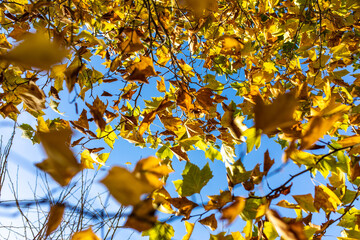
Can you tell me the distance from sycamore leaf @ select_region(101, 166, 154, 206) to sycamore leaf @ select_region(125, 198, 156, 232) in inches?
3.6

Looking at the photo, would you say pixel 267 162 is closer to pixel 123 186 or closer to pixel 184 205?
pixel 184 205

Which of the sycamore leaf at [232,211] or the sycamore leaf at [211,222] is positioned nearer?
the sycamore leaf at [232,211]

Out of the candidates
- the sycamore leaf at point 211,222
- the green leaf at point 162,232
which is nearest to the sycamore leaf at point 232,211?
the sycamore leaf at point 211,222

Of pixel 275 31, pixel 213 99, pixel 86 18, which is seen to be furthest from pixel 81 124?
pixel 275 31

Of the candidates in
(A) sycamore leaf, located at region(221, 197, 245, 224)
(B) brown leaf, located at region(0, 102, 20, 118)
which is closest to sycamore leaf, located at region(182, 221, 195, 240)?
(A) sycamore leaf, located at region(221, 197, 245, 224)

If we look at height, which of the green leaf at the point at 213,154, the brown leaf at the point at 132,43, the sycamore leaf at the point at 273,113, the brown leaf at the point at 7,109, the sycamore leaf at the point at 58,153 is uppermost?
the brown leaf at the point at 7,109

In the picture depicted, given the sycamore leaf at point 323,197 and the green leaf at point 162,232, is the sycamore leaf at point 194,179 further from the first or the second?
the sycamore leaf at point 323,197

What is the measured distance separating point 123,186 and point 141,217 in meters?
0.14

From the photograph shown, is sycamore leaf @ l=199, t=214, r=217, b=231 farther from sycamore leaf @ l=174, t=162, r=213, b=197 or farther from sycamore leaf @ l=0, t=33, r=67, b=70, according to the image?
sycamore leaf @ l=0, t=33, r=67, b=70

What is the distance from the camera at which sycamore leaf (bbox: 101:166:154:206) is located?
0.31m

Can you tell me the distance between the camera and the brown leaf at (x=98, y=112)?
95 cm

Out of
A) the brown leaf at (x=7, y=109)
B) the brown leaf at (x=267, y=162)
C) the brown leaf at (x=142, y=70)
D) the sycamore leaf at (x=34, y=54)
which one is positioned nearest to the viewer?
the sycamore leaf at (x=34, y=54)

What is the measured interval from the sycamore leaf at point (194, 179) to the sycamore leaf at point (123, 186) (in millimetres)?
325

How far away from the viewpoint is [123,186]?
32cm
